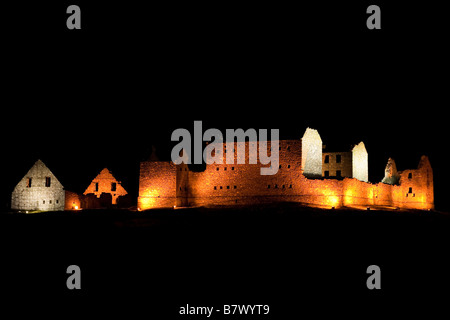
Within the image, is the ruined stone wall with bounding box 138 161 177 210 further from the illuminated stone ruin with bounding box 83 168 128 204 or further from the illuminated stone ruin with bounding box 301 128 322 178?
the illuminated stone ruin with bounding box 301 128 322 178

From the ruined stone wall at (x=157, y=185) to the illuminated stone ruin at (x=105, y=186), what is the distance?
7215 mm

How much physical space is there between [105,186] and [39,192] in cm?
734

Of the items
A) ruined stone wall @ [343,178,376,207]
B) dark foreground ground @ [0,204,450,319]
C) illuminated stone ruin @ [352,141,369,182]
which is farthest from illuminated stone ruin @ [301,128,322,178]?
dark foreground ground @ [0,204,450,319]

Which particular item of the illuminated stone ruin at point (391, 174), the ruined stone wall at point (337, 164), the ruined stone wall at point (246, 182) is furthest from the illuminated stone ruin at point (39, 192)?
the illuminated stone ruin at point (391, 174)

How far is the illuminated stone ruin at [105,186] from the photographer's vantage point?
2292 inches

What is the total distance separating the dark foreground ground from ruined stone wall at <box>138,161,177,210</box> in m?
4.40

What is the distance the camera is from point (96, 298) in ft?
97.6

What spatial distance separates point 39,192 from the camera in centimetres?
5372

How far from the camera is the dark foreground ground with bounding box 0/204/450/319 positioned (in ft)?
94.6

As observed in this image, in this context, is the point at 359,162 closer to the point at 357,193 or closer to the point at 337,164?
the point at 337,164

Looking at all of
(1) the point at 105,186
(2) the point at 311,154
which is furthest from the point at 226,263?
(1) the point at 105,186
